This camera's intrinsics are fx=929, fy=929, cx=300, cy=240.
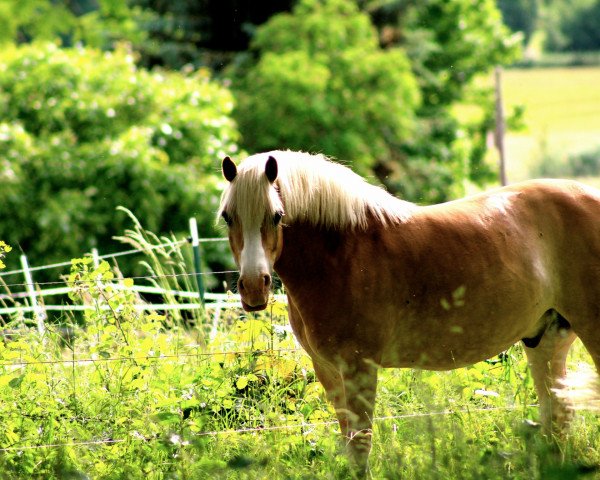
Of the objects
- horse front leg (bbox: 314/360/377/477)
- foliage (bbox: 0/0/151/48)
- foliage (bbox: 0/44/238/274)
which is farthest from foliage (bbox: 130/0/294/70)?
horse front leg (bbox: 314/360/377/477)

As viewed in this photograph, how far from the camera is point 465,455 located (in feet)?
10.2

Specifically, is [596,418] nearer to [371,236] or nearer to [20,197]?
[371,236]

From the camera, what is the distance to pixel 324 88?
63.1 feet

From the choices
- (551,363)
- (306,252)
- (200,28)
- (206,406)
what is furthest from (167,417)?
(200,28)

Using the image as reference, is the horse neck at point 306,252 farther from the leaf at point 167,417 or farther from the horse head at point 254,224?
the leaf at point 167,417

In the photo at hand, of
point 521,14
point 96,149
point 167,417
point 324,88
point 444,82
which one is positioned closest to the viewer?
point 167,417

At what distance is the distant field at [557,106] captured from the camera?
43.8 metres

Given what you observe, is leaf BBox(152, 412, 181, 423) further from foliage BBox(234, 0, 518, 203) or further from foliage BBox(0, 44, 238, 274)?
foliage BBox(234, 0, 518, 203)

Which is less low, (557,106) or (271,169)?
(271,169)

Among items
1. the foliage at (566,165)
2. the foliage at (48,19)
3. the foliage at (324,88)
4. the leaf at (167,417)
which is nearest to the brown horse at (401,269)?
the leaf at (167,417)

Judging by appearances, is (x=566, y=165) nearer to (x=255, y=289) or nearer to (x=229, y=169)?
(x=229, y=169)

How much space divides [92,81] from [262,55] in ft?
26.2

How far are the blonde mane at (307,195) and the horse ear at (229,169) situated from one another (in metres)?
0.03

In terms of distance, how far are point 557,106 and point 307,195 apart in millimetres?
51724
